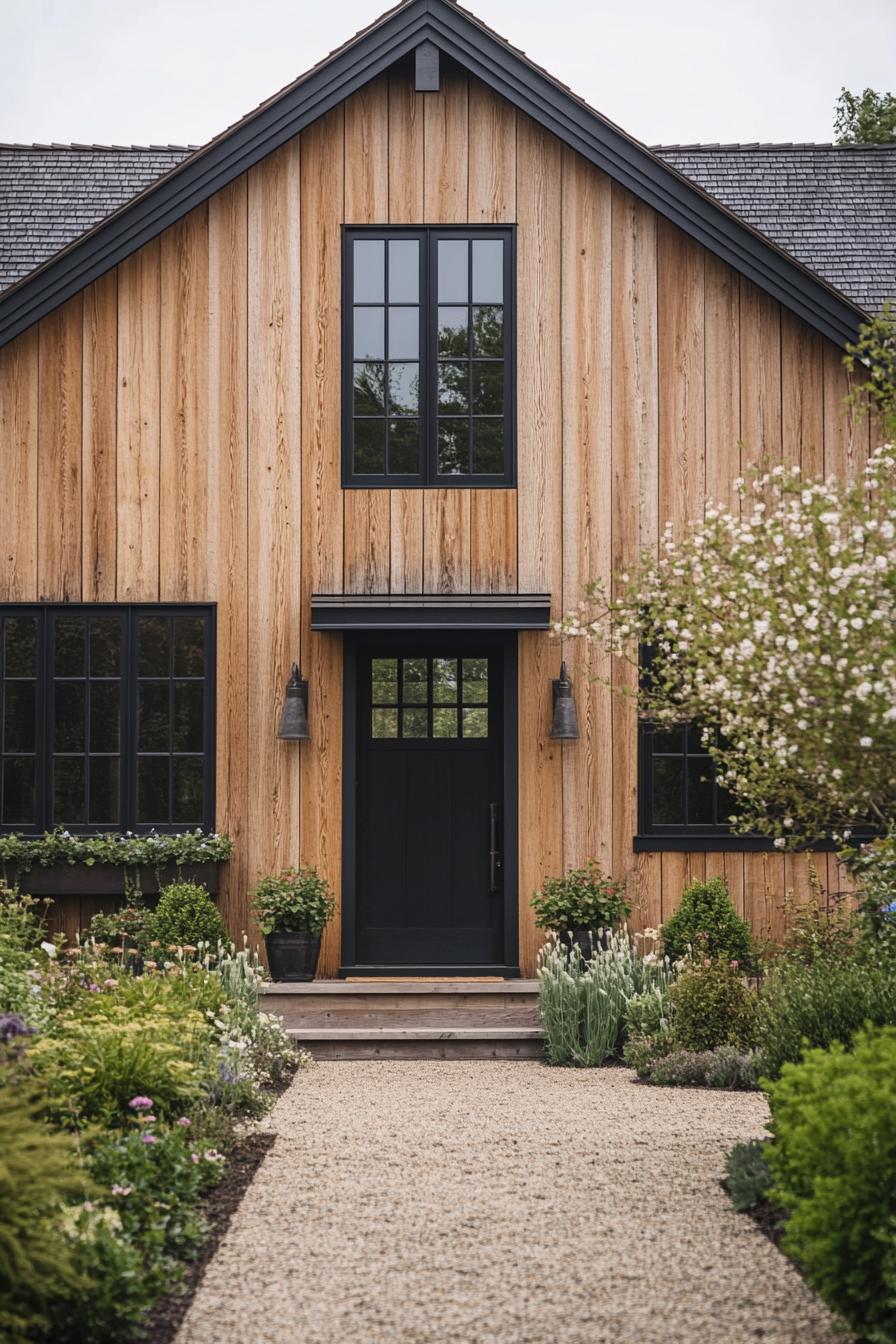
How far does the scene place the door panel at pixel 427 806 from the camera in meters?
10.6

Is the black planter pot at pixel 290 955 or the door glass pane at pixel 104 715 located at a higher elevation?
the door glass pane at pixel 104 715

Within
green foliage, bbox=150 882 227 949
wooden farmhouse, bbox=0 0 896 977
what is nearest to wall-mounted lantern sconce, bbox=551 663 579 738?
wooden farmhouse, bbox=0 0 896 977

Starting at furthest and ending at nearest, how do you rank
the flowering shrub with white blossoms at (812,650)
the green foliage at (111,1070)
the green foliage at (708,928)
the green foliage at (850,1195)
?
the green foliage at (708,928)
the green foliage at (111,1070)
the flowering shrub with white blossoms at (812,650)
the green foliage at (850,1195)

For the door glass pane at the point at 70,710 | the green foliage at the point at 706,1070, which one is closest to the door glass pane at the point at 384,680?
the door glass pane at the point at 70,710

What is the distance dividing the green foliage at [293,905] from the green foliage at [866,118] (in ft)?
61.8

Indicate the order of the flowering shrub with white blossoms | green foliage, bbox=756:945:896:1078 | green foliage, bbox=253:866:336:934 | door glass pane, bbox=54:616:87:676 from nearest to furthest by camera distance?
the flowering shrub with white blossoms → green foliage, bbox=756:945:896:1078 → green foliage, bbox=253:866:336:934 → door glass pane, bbox=54:616:87:676

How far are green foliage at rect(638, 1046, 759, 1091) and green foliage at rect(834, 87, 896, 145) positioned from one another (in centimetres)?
1993

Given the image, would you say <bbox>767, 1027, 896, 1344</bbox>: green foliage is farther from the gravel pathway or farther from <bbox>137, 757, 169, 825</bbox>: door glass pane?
<bbox>137, 757, 169, 825</bbox>: door glass pane

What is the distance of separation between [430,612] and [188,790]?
219cm

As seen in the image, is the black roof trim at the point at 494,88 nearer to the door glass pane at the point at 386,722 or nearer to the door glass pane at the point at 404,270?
A: the door glass pane at the point at 404,270

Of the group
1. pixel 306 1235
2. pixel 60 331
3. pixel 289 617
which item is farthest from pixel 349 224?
pixel 306 1235

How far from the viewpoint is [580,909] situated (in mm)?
9992

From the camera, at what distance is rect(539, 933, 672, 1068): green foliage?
28.6 ft

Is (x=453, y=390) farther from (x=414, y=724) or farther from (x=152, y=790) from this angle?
(x=152, y=790)
